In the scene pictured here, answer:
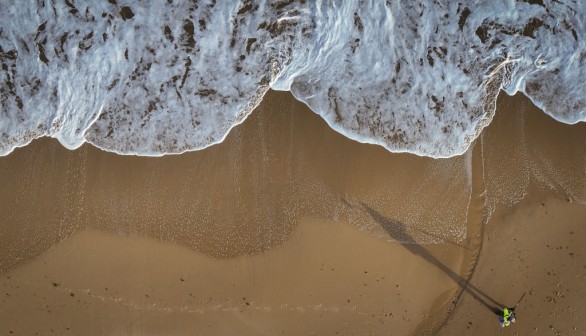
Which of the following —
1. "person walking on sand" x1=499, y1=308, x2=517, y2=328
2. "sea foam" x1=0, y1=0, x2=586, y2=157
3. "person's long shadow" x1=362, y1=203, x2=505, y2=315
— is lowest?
"person walking on sand" x1=499, y1=308, x2=517, y2=328

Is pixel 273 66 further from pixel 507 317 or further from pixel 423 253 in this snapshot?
pixel 507 317

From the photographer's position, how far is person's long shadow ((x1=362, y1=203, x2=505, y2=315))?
5.21m

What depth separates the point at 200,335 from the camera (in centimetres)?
528

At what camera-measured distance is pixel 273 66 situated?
16.7ft

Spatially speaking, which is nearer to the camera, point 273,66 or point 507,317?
point 273,66

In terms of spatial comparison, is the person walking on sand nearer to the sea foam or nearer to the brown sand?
the brown sand

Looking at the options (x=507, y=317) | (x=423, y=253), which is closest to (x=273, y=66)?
(x=423, y=253)

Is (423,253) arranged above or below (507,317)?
above

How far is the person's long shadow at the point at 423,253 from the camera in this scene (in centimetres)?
521

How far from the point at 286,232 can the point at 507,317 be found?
125 inches

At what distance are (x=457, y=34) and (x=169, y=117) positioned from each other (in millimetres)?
3855

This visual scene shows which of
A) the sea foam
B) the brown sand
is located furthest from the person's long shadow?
the sea foam

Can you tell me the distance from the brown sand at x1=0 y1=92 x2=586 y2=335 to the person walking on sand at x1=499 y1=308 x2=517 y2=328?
0.43ft

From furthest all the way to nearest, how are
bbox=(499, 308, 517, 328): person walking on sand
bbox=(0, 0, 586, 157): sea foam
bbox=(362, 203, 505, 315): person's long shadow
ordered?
bbox=(499, 308, 517, 328): person walking on sand < bbox=(362, 203, 505, 315): person's long shadow < bbox=(0, 0, 586, 157): sea foam
